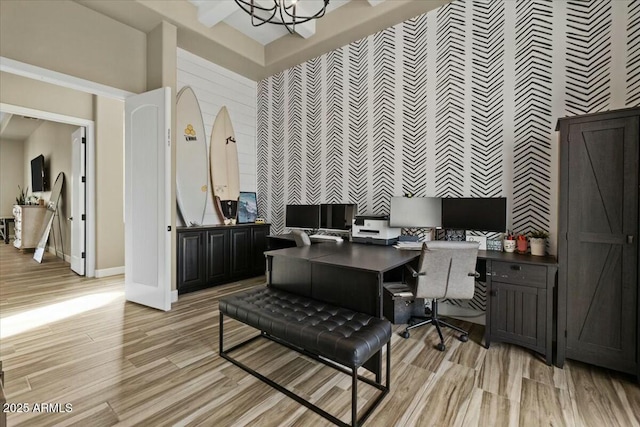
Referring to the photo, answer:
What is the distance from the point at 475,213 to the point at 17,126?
9.75 meters

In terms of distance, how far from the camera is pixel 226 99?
4.86 m

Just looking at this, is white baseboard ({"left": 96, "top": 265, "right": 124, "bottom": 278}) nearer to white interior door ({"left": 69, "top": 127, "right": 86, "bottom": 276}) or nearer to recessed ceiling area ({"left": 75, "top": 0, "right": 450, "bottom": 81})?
white interior door ({"left": 69, "top": 127, "right": 86, "bottom": 276})

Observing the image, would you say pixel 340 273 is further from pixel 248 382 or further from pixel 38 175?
pixel 38 175

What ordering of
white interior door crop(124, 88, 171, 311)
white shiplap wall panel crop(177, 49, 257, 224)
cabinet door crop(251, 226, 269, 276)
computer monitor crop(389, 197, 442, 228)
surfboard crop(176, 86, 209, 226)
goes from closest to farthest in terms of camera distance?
computer monitor crop(389, 197, 442, 228), white interior door crop(124, 88, 171, 311), surfboard crop(176, 86, 209, 226), white shiplap wall panel crop(177, 49, 257, 224), cabinet door crop(251, 226, 269, 276)

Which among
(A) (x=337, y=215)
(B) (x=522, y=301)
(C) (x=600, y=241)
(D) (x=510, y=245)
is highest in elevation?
(A) (x=337, y=215)

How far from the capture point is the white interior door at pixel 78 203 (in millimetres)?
4883

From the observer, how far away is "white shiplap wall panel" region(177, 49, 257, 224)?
173 inches

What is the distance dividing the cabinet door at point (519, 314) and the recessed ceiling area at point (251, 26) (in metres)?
3.07

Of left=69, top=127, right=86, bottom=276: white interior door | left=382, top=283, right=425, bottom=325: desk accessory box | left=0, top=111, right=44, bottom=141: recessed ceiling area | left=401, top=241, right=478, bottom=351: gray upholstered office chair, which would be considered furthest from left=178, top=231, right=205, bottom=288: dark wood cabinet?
left=0, top=111, right=44, bottom=141: recessed ceiling area

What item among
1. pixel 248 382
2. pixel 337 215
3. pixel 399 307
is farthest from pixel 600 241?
pixel 248 382

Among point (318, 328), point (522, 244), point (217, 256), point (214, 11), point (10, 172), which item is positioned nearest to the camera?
point (318, 328)

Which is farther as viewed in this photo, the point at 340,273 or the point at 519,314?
the point at 519,314

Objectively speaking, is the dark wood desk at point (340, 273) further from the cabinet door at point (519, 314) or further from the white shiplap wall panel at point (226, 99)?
the white shiplap wall panel at point (226, 99)

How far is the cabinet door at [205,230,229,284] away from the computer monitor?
2.45 m
